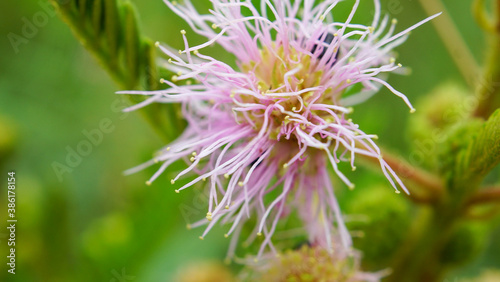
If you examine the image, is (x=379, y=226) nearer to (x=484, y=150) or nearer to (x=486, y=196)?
(x=486, y=196)

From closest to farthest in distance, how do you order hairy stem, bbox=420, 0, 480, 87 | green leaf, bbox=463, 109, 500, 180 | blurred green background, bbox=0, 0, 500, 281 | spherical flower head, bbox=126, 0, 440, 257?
green leaf, bbox=463, 109, 500, 180
spherical flower head, bbox=126, 0, 440, 257
hairy stem, bbox=420, 0, 480, 87
blurred green background, bbox=0, 0, 500, 281

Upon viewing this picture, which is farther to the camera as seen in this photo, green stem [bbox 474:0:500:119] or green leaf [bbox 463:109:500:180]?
green stem [bbox 474:0:500:119]

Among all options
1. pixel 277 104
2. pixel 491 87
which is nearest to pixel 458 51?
pixel 491 87

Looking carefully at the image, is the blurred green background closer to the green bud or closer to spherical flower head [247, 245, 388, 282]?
the green bud

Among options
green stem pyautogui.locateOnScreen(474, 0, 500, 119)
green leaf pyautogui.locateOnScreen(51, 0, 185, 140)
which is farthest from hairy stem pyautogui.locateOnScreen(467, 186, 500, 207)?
green leaf pyautogui.locateOnScreen(51, 0, 185, 140)

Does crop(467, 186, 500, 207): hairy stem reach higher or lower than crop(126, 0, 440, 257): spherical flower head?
lower

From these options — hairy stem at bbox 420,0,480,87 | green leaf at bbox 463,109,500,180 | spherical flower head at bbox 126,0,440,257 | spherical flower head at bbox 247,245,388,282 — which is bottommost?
spherical flower head at bbox 247,245,388,282

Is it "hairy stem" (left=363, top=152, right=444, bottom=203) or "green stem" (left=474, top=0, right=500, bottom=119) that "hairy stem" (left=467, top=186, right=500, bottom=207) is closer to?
"hairy stem" (left=363, top=152, right=444, bottom=203)

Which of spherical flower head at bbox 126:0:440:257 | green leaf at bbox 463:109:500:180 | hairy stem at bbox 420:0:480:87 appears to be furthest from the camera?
hairy stem at bbox 420:0:480:87

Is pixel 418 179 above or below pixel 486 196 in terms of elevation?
above
